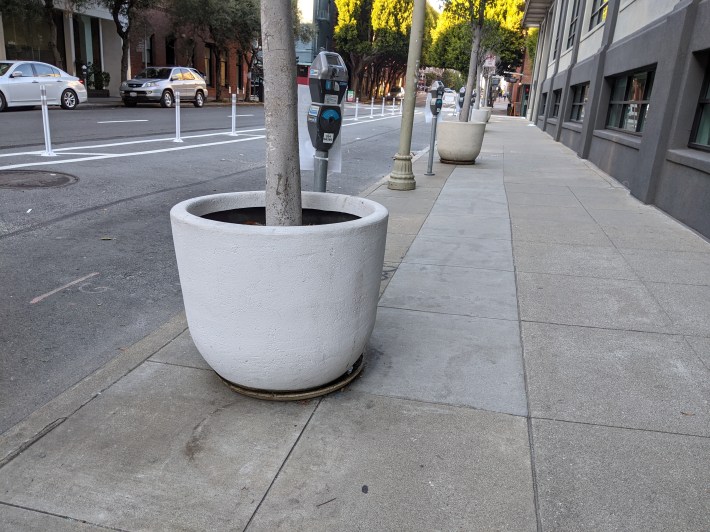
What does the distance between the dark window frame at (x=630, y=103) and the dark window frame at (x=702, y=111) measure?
1.58 m

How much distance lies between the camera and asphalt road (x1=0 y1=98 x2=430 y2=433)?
12.2 ft

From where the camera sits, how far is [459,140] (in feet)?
43.2

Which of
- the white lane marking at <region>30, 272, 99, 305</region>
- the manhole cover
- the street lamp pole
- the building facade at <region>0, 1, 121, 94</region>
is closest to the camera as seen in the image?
the white lane marking at <region>30, 272, 99, 305</region>

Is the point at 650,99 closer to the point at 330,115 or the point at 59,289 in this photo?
the point at 330,115

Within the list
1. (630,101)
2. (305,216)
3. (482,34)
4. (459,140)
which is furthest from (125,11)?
(305,216)

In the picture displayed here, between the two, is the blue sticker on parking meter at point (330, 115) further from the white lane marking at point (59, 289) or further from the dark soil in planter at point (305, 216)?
the white lane marking at point (59, 289)

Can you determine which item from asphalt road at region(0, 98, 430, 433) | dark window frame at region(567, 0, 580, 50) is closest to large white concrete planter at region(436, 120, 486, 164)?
asphalt road at region(0, 98, 430, 433)

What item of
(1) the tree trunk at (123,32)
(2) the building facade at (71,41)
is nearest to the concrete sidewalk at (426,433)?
(1) the tree trunk at (123,32)

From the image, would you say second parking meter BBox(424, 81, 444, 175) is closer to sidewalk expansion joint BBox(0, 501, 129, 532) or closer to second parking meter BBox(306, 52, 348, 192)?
second parking meter BBox(306, 52, 348, 192)

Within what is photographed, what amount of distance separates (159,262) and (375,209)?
296 cm

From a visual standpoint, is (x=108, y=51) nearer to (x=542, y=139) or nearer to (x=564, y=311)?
(x=542, y=139)

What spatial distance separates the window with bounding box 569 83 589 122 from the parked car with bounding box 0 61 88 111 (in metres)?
16.8

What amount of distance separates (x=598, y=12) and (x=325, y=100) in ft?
45.2

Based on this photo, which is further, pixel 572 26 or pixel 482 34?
pixel 572 26
